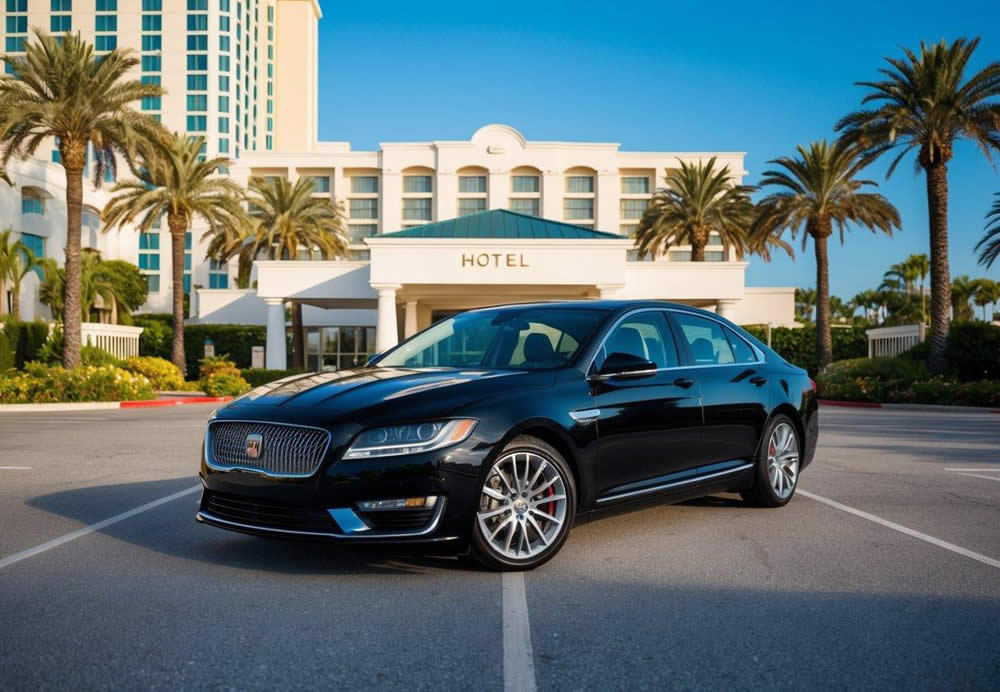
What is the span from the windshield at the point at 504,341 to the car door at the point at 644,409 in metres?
0.24

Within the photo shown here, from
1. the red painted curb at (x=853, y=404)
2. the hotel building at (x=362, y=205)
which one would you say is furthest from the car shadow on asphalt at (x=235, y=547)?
the hotel building at (x=362, y=205)

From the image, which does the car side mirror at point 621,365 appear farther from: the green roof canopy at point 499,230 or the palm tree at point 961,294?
the palm tree at point 961,294

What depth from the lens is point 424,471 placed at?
4.94 meters

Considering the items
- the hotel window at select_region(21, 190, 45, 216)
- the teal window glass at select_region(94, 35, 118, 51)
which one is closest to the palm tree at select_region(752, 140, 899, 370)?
the hotel window at select_region(21, 190, 45, 216)

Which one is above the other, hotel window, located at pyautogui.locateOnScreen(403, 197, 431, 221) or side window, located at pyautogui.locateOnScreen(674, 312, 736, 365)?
hotel window, located at pyautogui.locateOnScreen(403, 197, 431, 221)

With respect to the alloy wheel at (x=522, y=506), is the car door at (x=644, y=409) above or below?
above

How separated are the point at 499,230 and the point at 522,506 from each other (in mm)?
33665

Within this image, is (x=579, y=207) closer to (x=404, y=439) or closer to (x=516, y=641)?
(x=404, y=439)

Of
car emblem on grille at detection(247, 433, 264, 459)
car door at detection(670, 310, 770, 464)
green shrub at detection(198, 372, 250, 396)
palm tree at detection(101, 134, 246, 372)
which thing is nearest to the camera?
car emblem on grille at detection(247, 433, 264, 459)

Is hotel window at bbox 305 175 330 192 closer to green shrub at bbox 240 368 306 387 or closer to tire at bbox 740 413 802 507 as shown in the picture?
green shrub at bbox 240 368 306 387

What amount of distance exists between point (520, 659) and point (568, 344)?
2.72 m

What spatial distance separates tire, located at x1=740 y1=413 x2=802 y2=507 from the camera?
7391 millimetres

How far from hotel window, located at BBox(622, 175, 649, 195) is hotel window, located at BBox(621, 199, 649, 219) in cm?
89

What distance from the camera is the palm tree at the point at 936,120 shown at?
29.0 meters
